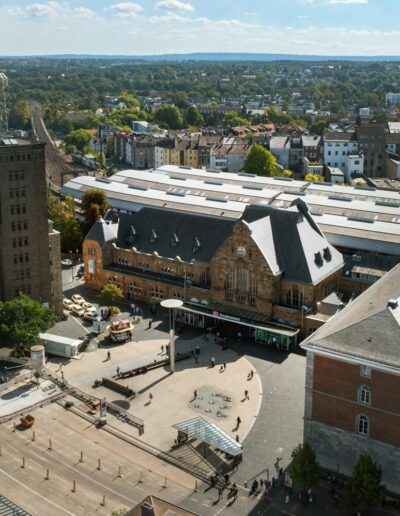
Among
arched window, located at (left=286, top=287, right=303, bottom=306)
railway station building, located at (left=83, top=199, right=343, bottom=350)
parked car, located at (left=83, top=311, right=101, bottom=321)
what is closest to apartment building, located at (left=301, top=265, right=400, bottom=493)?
railway station building, located at (left=83, top=199, right=343, bottom=350)

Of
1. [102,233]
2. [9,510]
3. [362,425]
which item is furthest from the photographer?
[102,233]

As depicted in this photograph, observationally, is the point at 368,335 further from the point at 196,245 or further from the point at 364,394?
the point at 196,245

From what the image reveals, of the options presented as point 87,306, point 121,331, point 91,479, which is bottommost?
point 91,479

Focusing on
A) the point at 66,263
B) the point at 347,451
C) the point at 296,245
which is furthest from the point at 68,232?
the point at 347,451

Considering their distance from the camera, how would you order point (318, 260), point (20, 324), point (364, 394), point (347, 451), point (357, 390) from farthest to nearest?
1. point (318, 260)
2. point (20, 324)
3. point (347, 451)
4. point (357, 390)
5. point (364, 394)

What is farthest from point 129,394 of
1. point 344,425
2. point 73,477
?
point 344,425

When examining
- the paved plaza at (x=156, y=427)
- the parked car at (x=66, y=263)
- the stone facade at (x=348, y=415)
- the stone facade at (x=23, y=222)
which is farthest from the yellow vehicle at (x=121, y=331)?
the stone facade at (x=348, y=415)

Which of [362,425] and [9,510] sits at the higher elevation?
[362,425]

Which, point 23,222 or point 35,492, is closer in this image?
point 35,492
